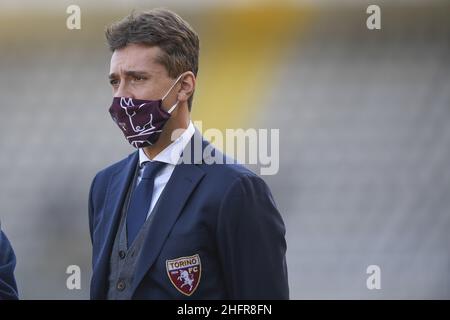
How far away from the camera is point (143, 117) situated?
2.33m

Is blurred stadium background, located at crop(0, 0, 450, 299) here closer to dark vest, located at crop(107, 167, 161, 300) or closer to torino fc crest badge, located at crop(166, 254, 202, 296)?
dark vest, located at crop(107, 167, 161, 300)

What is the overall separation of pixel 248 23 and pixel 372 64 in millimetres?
1087

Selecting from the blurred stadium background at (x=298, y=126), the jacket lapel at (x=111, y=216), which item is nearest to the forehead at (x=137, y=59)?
the jacket lapel at (x=111, y=216)

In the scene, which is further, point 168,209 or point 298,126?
point 298,126

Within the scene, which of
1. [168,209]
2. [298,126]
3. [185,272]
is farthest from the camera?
[298,126]

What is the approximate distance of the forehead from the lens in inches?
88.0

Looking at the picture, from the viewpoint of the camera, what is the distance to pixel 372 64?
583 cm

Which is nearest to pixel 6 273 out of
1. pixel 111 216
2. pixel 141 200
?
pixel 111 216

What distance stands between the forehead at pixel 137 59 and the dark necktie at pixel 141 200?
315mm

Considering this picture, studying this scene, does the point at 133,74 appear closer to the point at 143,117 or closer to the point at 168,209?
the point at 143,117

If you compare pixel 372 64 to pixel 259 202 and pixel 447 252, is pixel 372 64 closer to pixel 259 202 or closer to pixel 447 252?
pixel 447 252

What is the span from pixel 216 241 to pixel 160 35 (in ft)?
2.25

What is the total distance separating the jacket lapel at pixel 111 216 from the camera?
7.22 feet

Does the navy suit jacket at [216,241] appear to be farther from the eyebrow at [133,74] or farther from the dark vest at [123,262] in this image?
the eyebrow at [133,74]
